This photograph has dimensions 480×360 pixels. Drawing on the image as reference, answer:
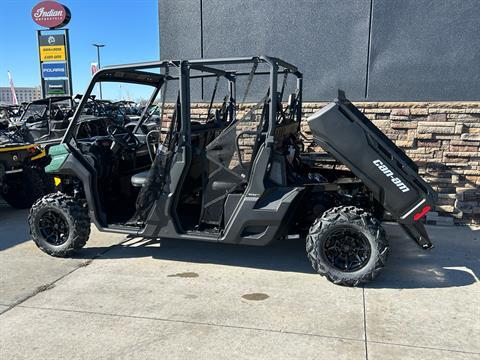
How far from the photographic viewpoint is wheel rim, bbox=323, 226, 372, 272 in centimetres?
407

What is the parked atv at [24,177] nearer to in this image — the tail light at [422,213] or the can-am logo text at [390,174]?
the can-am logo text at [390,174]

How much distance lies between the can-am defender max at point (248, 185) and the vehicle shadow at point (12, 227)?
3.18ft

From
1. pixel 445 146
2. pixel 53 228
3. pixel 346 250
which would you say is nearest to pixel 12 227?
pixel 53 228

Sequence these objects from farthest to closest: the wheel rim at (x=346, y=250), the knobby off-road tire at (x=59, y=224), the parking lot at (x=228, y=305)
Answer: the knobby off-road tire at (x=59, y=224) → the wheel rim at (x=346, y=250) → the parking lot at (x=228, y=305)

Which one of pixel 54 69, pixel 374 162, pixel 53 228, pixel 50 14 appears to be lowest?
pixel 53 228

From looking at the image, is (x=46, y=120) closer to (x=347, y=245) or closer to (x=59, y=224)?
(x=59, y=224)

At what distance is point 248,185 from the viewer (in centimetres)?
414

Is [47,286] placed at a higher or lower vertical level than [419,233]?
lower

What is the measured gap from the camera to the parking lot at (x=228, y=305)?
3064 millimetres

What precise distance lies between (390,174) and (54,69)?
1083 cm

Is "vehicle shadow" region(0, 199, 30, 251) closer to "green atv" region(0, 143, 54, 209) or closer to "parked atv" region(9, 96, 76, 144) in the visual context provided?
"green atv" region(0, 143, 54, 209)

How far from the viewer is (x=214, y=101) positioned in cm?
566

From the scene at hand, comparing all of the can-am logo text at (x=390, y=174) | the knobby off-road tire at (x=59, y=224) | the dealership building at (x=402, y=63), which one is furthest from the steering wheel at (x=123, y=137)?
the can-am logo text at (x=390, y=174)

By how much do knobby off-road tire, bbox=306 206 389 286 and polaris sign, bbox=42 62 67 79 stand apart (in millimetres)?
10267
